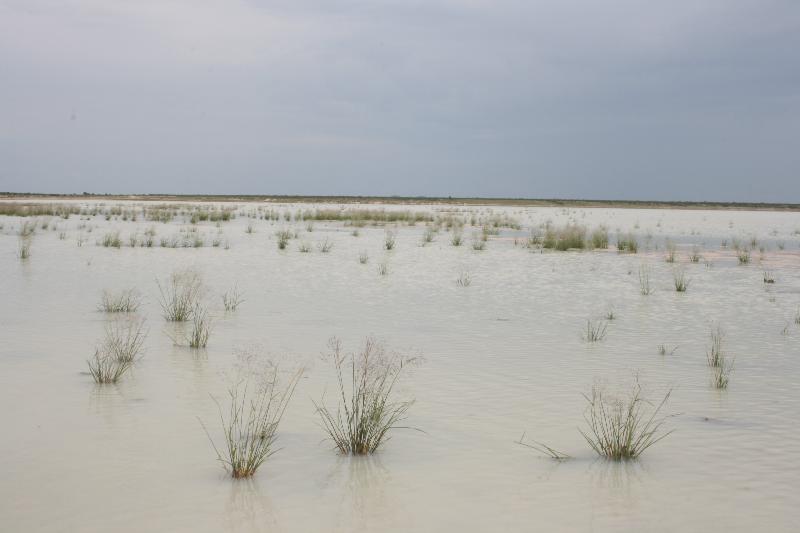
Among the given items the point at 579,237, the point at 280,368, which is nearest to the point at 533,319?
the point at 280,368

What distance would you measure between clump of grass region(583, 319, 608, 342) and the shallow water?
181mm

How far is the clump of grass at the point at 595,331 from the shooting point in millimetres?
7836

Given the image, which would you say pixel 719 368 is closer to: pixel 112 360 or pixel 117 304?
pixel 112 360

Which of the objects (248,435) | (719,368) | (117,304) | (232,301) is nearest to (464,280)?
(232,301)

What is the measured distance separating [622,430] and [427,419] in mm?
1242

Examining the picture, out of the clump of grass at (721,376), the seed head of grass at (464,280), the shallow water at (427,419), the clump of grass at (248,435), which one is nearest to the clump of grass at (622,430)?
the shallow water at (427,419)

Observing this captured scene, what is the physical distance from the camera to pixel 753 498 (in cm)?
365

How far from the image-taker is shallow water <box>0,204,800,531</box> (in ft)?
11.3

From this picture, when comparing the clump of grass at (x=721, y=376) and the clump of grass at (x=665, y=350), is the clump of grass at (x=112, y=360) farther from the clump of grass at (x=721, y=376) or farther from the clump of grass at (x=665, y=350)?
the clump of grass at (x=665, y=350)

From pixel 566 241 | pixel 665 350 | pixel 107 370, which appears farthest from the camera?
pixel 566 241

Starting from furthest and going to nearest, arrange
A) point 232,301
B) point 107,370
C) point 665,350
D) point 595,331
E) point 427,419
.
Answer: point 232,301 < point 595,331 < point 665,350 < point 107,370 < point 427,419

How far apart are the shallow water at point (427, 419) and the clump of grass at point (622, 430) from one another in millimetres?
84

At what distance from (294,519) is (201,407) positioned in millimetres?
1947

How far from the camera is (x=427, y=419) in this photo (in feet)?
16.1
